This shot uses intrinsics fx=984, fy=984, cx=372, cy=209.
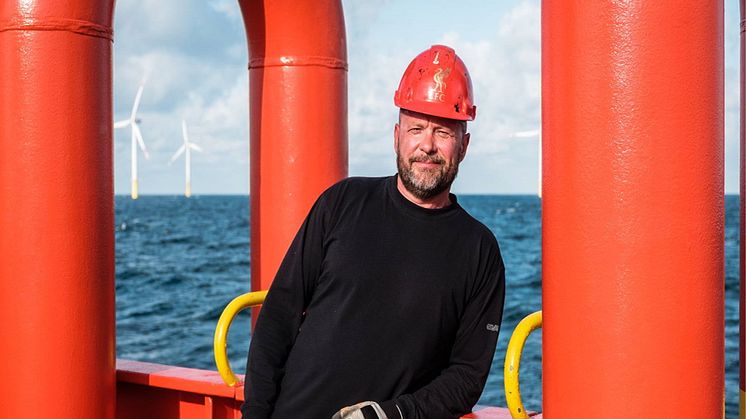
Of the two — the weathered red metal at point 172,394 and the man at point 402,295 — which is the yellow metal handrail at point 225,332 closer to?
the weathered red metal at point 172,394

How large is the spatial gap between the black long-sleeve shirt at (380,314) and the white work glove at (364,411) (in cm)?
7

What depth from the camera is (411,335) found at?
335 cm

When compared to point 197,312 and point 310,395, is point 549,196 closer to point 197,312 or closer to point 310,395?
point 310,395

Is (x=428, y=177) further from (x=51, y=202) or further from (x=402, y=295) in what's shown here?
(x=51, y=202)

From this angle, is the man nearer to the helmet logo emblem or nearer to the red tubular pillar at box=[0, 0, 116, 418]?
the helmet logo emblem

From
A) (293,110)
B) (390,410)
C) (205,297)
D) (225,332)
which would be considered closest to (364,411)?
(390,410)

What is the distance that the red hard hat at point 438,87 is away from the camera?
11.0 ft

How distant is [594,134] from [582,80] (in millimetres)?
144

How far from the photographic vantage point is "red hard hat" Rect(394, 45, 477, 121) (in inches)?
132

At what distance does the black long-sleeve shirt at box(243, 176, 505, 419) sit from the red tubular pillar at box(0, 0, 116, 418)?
3.59 ft

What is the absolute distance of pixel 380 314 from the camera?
3.36 meters

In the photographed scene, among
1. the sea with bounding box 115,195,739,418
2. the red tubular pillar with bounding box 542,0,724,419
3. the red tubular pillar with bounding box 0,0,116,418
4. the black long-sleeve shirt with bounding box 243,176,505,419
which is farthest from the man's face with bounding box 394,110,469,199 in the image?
the sea with bounding box 115,195,739,418

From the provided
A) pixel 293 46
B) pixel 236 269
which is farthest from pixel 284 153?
pixel 236 269

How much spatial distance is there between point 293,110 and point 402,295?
1926 mm
